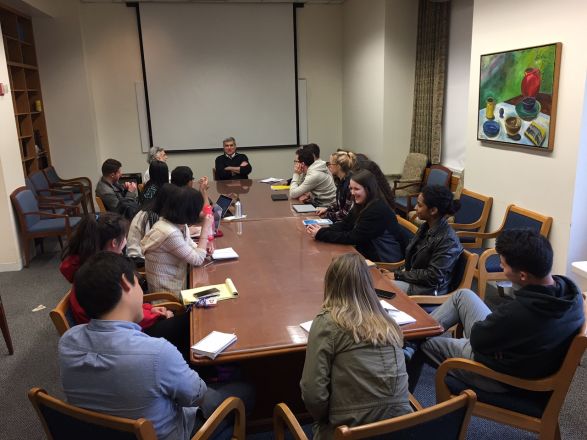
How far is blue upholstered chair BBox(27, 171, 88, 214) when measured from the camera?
5.88 m

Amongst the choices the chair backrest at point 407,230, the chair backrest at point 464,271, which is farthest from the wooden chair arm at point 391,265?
the chair backrest at point 464,271

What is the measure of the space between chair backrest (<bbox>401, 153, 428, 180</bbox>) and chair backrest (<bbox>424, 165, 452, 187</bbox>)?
0.48 ft

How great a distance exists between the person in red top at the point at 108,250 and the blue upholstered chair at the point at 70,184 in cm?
442

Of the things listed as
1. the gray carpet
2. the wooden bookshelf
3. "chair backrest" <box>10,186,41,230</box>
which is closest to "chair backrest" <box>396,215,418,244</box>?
the gray carpet

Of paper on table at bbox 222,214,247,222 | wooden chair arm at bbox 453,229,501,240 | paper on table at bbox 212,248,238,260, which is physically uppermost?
paper on table at bbox 222,214,247,222

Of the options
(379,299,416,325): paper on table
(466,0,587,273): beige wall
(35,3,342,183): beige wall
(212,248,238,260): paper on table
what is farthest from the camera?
(35,3,342,183): beige wall

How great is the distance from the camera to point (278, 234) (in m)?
3.38

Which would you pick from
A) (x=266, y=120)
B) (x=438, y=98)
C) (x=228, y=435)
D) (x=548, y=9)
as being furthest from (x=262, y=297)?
(x=266, y=120)

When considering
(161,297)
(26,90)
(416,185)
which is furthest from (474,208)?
(26,90)

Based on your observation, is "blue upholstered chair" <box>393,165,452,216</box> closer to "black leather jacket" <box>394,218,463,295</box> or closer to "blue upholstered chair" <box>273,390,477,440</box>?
"black leather jacket" <box>394,218,463,295</box>

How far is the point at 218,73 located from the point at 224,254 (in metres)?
5.02

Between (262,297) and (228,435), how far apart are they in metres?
0.69

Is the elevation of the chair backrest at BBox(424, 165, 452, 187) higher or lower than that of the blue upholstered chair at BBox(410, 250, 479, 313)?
higher

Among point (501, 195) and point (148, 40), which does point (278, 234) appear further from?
point (148, 40)
